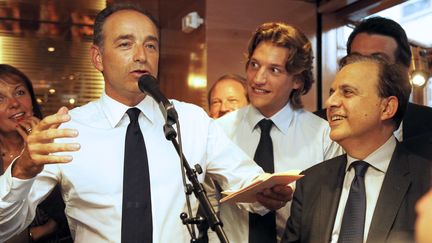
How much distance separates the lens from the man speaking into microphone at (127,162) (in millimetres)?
1813

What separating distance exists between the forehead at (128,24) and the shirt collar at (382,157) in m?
0.98

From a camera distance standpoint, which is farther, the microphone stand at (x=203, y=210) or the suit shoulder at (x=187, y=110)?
the suit shoulder at (x=187, y=110)

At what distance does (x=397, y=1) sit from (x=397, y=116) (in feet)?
6.33

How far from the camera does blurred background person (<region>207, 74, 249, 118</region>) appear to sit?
3.43m

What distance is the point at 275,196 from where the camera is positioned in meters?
1.95

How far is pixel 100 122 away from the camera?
77.5 inches

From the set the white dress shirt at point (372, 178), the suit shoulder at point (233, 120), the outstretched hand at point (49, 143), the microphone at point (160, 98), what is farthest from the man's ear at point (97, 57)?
the white dress shirt at point (372, 178)

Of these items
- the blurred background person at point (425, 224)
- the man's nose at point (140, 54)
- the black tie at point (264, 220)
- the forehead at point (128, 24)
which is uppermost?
the forehead at point (128, 24)

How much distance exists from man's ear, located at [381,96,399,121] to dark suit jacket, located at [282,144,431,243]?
0.13m

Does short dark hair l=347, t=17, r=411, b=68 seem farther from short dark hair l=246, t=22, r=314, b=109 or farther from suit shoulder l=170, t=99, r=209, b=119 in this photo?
suit shoulder l=170, t=99, r=209, b=119

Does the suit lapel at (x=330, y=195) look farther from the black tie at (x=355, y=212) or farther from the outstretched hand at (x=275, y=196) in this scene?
the outstretched hand at (x=275, y=196)

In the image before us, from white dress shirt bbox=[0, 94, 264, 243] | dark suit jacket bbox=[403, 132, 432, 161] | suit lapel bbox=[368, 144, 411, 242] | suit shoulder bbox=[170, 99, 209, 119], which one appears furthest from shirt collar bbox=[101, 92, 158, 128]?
dark suit jacket bbox=[403, 132, 432, 161]

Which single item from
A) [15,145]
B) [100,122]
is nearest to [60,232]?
[15,145]

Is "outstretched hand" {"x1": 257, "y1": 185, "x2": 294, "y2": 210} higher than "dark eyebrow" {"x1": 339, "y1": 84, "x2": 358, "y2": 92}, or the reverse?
"dark eyebrow" {"x1": 339, "y1": 84, "x2": 358, "y2": 92}
